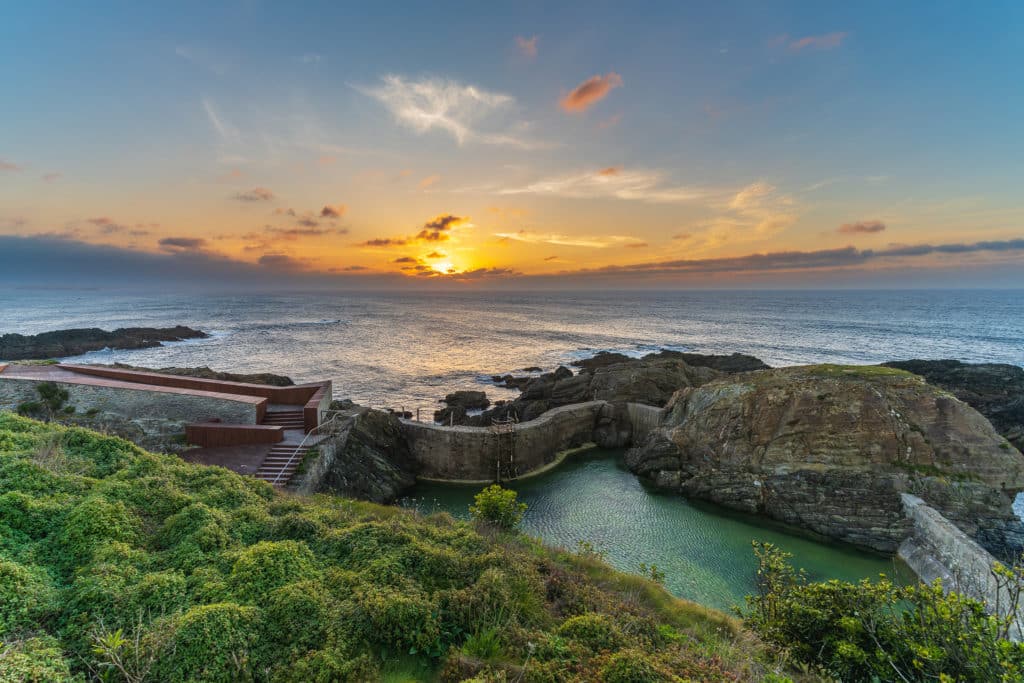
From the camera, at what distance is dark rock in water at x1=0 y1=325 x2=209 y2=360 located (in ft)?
149

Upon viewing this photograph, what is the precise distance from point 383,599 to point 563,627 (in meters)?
2.74

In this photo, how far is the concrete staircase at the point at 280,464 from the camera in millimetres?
13500

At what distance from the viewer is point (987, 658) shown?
4.57 meters

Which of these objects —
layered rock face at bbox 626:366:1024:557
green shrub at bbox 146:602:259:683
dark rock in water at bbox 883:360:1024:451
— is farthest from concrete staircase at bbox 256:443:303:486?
dark rock in water at bbox 883:360:1024:451

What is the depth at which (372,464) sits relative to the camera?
17656mm

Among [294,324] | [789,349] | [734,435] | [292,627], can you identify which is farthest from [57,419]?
[294,324]

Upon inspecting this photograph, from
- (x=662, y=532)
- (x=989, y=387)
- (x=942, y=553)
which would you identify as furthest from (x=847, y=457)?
(x=989, y=387)

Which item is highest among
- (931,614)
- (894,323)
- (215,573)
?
(215,573)

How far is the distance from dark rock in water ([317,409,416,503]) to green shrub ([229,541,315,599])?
8639mm

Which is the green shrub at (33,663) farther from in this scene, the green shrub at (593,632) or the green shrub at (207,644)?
the green shrub at (593,632)

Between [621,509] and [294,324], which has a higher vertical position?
[294,324]

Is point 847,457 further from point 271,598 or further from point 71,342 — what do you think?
point 71,342

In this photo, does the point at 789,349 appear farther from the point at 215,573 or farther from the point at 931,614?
the point at 215,573

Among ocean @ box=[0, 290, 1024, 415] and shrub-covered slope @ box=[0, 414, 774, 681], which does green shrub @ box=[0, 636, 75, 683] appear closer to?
shrub-covered slope @ box=[0, 414, 774, 681]
